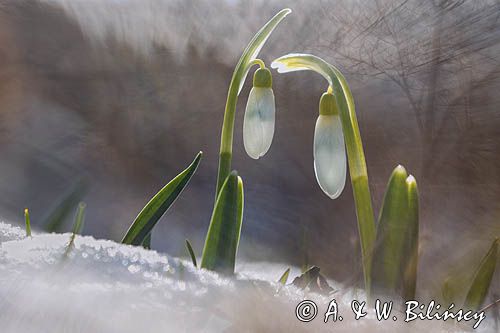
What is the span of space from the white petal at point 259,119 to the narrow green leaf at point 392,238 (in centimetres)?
17

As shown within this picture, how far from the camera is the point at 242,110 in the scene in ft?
2.77

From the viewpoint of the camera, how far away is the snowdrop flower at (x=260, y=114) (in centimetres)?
55

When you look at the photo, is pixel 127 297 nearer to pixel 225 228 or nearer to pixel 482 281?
pixel 225 228

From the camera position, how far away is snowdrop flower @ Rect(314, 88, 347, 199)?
0.53 m

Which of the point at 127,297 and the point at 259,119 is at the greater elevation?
the point at 259,119

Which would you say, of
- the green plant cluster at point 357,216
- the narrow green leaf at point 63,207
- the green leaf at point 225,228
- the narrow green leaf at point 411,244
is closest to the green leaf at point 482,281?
the green plant cluster at point 357,216

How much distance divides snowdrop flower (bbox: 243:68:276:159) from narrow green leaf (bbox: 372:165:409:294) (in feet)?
0.54

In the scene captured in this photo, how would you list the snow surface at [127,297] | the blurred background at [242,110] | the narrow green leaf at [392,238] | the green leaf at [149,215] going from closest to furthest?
1. the snow surface at [127,297]
2. the narrow green leaf at [392,238]
3. the green leaf at [149,215]
4. the blurred background at [242,110]

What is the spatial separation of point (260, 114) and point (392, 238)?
0.65 ft

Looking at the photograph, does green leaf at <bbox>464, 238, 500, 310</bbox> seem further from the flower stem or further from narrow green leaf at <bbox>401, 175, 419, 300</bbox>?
the flower stem

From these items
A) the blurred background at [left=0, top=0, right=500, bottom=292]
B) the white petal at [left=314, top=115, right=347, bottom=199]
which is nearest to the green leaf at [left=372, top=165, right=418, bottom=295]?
the white petal at [left=314, top=115, right=347, bottom=199]

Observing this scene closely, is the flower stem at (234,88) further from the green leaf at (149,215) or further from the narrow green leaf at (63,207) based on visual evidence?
the narrow green leaf at (63,207)

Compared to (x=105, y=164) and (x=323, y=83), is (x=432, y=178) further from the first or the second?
(x=105, y=164)

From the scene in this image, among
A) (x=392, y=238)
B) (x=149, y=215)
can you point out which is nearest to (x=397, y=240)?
(x=392, y=238)
